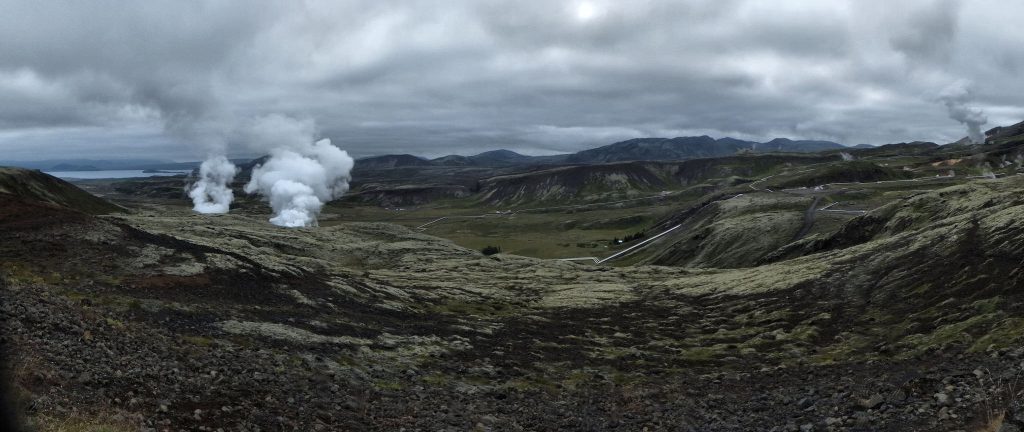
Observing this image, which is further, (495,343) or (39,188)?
(39,188)

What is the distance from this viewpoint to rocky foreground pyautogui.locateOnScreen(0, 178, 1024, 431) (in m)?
23.6

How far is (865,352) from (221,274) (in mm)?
57929

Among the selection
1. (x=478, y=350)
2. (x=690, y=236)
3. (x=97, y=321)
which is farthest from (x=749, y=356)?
(x=690, y=236)

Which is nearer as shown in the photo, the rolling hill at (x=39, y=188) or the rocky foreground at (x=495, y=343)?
the rocky foreground at (x=495, y=343)

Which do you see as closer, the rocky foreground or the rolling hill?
the rocky foreground

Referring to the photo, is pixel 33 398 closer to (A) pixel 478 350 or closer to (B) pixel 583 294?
(A) pixel 478 350

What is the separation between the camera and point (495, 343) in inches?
2036

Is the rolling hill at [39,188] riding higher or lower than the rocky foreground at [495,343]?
higher

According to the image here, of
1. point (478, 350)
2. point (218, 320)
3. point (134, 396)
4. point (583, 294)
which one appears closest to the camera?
point (134, 396)

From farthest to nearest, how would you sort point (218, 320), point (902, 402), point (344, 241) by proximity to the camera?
point (344, 241) → point (218, 320) → point (902, 402)

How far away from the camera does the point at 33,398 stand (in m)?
17.6

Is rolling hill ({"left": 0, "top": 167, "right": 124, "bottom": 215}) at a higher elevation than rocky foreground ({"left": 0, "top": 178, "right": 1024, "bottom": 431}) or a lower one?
higher

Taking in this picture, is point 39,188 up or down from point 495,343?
up

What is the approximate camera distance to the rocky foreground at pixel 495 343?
23625 mm
